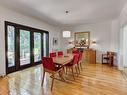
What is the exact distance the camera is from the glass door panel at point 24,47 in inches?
186

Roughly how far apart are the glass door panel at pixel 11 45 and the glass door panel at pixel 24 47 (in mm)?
494

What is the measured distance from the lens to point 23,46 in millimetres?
4828

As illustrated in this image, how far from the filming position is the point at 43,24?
6020 mm

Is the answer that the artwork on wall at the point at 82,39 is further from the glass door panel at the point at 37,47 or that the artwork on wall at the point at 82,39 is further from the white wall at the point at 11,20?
the glass door panel at the point at 37,47

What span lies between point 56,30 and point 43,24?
59.7 inches

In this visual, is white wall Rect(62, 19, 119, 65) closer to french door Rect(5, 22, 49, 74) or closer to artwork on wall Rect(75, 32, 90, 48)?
artwork on wall Rect(75, 32, 90, 48)

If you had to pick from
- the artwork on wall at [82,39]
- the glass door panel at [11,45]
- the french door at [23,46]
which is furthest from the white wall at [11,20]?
the artwork on wall at [82,39]

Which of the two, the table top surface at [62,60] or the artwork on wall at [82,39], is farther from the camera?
the artwork on wall at [82,39]

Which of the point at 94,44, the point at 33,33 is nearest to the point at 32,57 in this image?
the point at 33,33

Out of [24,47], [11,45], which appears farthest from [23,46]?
[11,45]

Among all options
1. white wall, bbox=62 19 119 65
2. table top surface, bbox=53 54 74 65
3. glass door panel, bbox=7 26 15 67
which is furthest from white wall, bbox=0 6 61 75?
white wall, bbox=62 19 119 65

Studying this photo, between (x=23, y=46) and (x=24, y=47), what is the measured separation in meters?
0.08

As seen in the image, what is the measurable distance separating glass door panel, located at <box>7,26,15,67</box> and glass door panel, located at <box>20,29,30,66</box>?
49 centimetres

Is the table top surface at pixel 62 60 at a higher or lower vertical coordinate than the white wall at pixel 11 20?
lower
